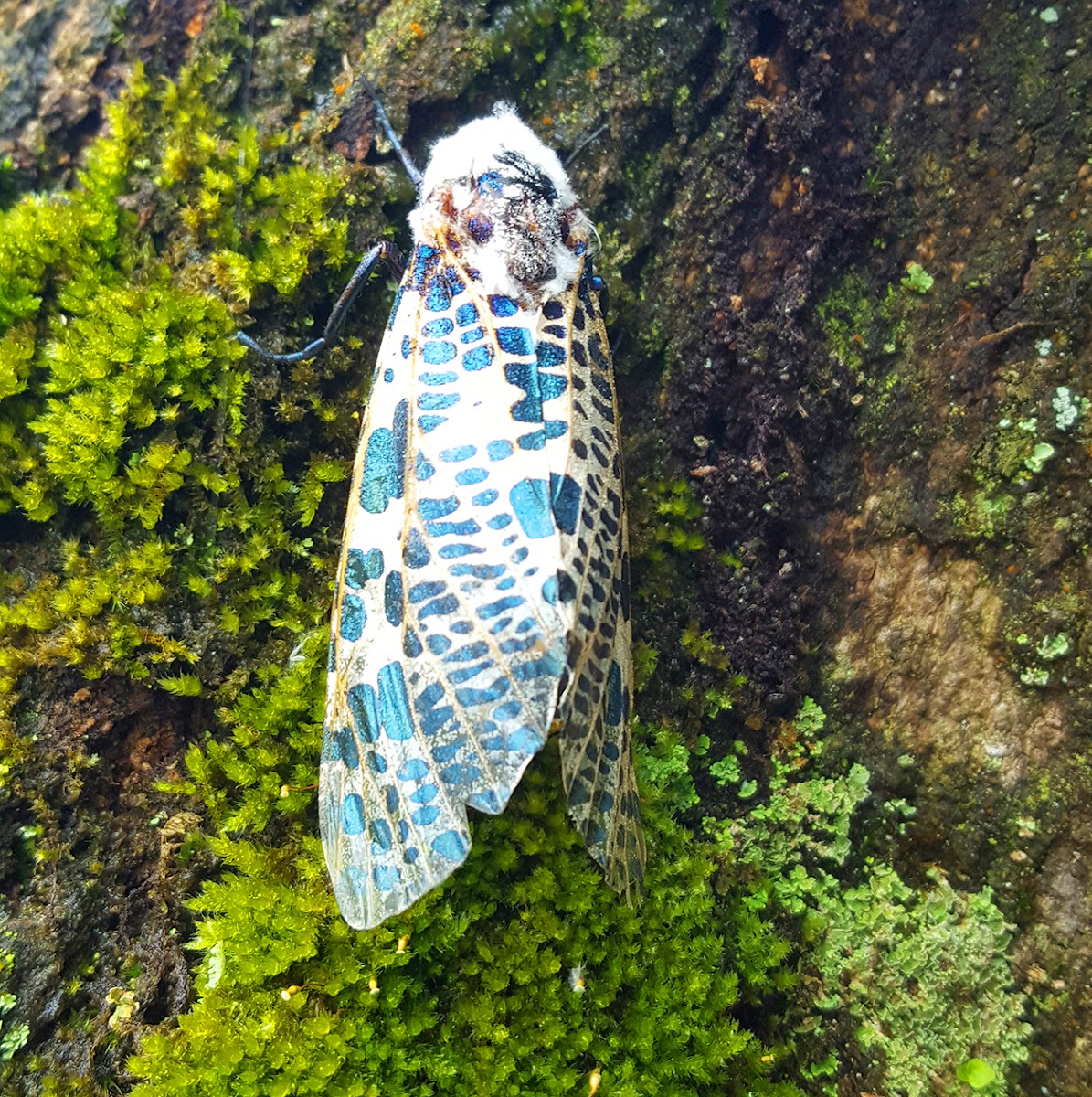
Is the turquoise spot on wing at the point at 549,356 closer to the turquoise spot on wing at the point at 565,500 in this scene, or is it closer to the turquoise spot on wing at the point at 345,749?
the turquoise spot on wing at the point at 565,500

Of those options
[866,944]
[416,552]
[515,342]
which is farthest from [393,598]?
[866,944]

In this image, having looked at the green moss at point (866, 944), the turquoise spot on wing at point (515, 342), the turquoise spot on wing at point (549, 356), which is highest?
the turquoise spot on wing at point (515, 342)

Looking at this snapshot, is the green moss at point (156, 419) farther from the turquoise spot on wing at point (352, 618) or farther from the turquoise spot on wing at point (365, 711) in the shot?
the turquoise spot on wing at point (365, 711)

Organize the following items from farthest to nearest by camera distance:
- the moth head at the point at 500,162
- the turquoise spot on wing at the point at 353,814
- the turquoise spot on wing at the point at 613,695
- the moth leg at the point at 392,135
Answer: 1. the moth leg at the point at 392,135
2. the moth head at the point at 500,162
3. the turquoise spot on wing at the point at 613,695
4. the turquoise spot on wing at the point at 353,814

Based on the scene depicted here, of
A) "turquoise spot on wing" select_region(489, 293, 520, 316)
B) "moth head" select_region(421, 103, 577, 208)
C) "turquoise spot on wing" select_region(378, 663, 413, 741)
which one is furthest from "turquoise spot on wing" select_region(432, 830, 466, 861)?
"moth head" select_region(421, 103, 577, 208)

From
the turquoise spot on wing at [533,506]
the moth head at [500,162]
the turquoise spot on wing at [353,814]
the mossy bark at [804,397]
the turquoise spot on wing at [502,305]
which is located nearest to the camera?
the turquoise spot on wing at [353,814]

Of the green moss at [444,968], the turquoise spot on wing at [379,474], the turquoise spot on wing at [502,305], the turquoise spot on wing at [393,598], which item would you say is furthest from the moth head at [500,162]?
the green moss at [444,968]

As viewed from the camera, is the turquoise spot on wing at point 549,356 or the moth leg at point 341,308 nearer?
the turquoise spot on wing at point 549,356

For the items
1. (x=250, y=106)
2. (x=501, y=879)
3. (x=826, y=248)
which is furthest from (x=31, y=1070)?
(x=826, y=248)

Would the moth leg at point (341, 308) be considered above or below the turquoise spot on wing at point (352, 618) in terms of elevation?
above

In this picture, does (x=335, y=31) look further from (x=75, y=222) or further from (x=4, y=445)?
(x=4, y=445)
